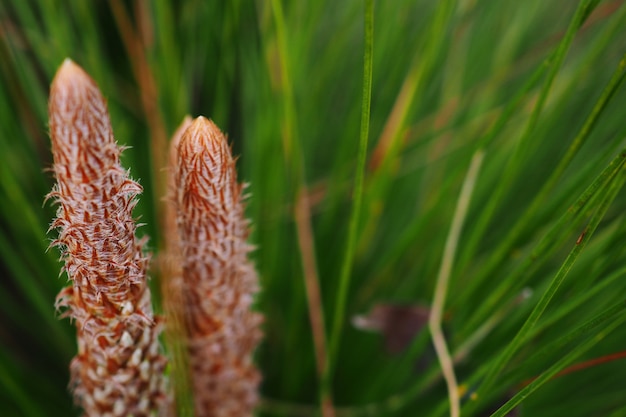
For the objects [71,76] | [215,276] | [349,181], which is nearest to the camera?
[71,76]

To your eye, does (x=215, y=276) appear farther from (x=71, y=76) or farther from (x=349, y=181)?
(x=349, y=181)

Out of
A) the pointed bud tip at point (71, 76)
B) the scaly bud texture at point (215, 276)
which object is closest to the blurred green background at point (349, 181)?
the scaly bud texture at point (215, 276)

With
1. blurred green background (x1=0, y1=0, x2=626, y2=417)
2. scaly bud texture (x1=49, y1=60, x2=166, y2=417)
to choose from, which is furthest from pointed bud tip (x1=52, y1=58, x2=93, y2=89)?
blurred green background (x1=0, y1=0, x2=626, y2=417)

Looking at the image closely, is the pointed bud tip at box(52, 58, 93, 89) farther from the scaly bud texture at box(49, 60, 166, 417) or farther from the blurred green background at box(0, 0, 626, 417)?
the blurred green background at box(0, 0, 626, 417)

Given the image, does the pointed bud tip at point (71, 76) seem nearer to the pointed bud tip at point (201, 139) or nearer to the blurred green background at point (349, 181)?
the pointed bud tip at point (201, 139)

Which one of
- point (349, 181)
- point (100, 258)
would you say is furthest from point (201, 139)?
point (349, 181)

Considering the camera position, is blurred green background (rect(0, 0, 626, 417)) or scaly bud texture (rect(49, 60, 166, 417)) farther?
blurred green background (rect(0, 0, 626, 417))

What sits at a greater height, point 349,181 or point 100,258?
point 349,181
